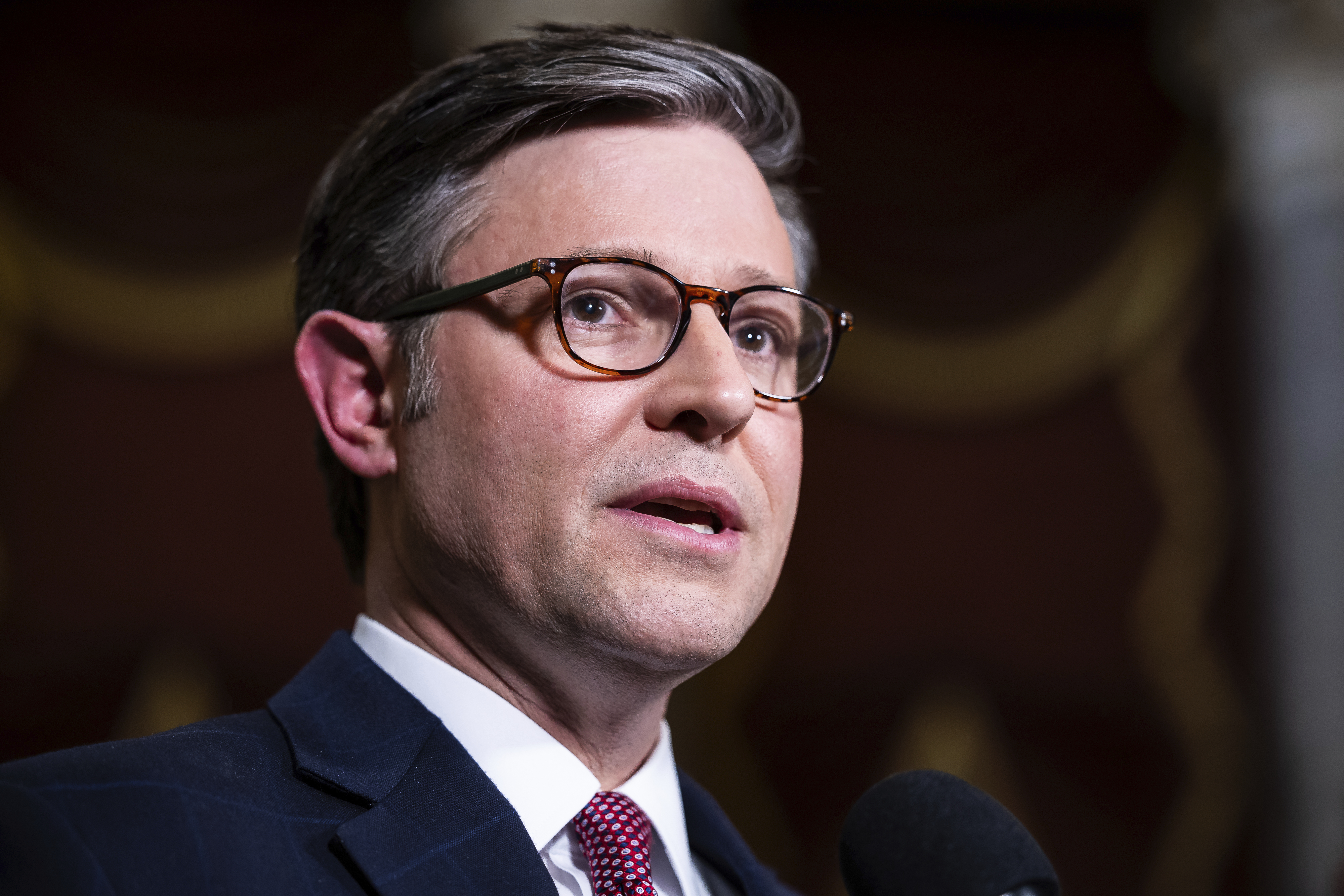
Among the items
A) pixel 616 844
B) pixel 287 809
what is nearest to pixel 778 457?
pixel 616 844

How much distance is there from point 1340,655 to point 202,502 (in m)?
3.89

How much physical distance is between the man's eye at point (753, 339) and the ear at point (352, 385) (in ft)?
1.37

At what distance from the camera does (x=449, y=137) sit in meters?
1.39

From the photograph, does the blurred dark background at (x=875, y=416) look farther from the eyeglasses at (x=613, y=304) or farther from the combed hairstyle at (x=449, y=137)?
the eyeglasses at (x=613, y=304)

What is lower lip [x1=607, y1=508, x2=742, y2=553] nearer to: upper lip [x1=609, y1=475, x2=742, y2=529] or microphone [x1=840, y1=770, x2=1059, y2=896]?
upper lip [x1=609, y1=475, x2=742, y2=529]

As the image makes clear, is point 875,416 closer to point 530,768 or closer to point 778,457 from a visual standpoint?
point 778,457

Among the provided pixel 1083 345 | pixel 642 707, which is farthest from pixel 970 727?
pixel 642 707

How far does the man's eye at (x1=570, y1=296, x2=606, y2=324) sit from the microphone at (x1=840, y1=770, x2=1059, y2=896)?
1.87 feet

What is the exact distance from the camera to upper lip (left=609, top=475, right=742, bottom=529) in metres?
1.20

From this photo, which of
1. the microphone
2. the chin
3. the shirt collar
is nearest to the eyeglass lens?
the chin

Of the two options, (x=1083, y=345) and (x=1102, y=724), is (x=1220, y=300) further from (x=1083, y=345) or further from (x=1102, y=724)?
(x=1102, y=724)

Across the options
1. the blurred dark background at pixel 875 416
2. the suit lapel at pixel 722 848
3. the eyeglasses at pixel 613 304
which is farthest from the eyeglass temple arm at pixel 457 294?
the blurred dark background at pixel 875 416

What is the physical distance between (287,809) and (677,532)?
46 cm

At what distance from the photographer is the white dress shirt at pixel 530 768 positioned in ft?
3.93
